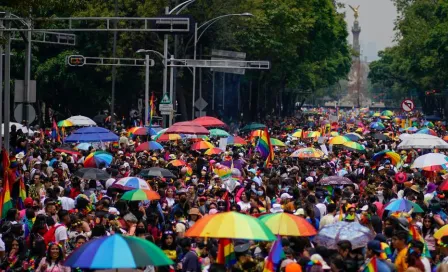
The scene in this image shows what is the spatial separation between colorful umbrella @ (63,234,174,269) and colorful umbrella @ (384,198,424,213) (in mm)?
7044

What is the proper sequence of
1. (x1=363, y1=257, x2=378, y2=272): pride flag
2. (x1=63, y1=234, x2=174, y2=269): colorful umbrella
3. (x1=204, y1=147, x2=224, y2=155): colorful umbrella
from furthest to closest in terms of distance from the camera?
(x1=204, y1=147, x2=224, y2=155): colorful umbrella, (x1=363, y1=257, x2=378, y2=272): pride flag, (x1=63, y1=234, x2=174, y2=269): colorful umbrella

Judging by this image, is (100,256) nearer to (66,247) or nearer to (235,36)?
(66,247)

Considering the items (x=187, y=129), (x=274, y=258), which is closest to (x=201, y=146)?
(x=187, y=129)

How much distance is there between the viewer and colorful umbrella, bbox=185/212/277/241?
1229 cm

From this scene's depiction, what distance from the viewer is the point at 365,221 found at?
16469mm

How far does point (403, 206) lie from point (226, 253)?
211 inches

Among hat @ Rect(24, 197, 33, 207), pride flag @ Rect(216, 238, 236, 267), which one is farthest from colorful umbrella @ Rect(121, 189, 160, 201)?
pride flag @ Rect(216, 238, 236, 267)

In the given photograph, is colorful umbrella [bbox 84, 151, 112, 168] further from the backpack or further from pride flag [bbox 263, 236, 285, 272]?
pride flag [bbox 263, 236, 285, 272]

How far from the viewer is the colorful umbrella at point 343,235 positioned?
1320 centimetres

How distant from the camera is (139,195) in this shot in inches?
749

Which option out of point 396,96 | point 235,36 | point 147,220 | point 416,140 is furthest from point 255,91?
point 396,96

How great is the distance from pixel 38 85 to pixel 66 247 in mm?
47989

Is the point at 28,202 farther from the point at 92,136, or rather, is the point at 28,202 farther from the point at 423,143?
the point at 423,143

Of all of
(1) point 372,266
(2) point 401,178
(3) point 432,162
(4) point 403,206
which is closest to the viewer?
(1) point 372,266
